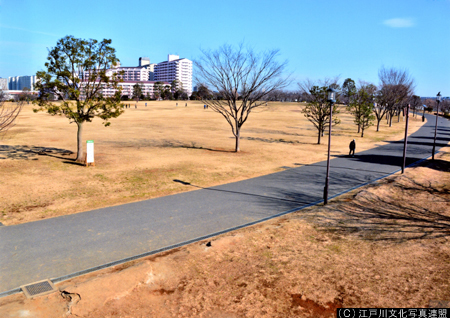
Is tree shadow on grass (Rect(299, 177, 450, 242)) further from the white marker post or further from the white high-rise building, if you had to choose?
the white high-rise building

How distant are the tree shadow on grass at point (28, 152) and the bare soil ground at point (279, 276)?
1440 centimetres

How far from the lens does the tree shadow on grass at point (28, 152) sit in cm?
1922

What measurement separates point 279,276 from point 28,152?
19.1 m

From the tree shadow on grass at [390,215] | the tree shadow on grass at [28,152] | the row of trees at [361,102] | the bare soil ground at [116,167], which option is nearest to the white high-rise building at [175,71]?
the row of trees at [361,102]

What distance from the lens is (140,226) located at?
973 centimetres

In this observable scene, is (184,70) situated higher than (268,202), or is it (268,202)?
(184,70)

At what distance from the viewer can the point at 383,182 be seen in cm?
1534

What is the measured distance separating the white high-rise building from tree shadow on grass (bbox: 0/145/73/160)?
163366 millimetres

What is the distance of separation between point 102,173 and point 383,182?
12.9 meters

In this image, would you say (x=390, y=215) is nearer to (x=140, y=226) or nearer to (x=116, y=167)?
(x=140, y=226)

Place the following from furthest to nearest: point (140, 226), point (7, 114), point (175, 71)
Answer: point (175, 71) → point (7, 114) → point (140, 226)

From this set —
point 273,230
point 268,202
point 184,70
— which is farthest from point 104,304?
point 184,70

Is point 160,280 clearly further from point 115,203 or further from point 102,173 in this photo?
point 102,173

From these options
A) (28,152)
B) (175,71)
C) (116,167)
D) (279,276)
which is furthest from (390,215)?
(175,71)
